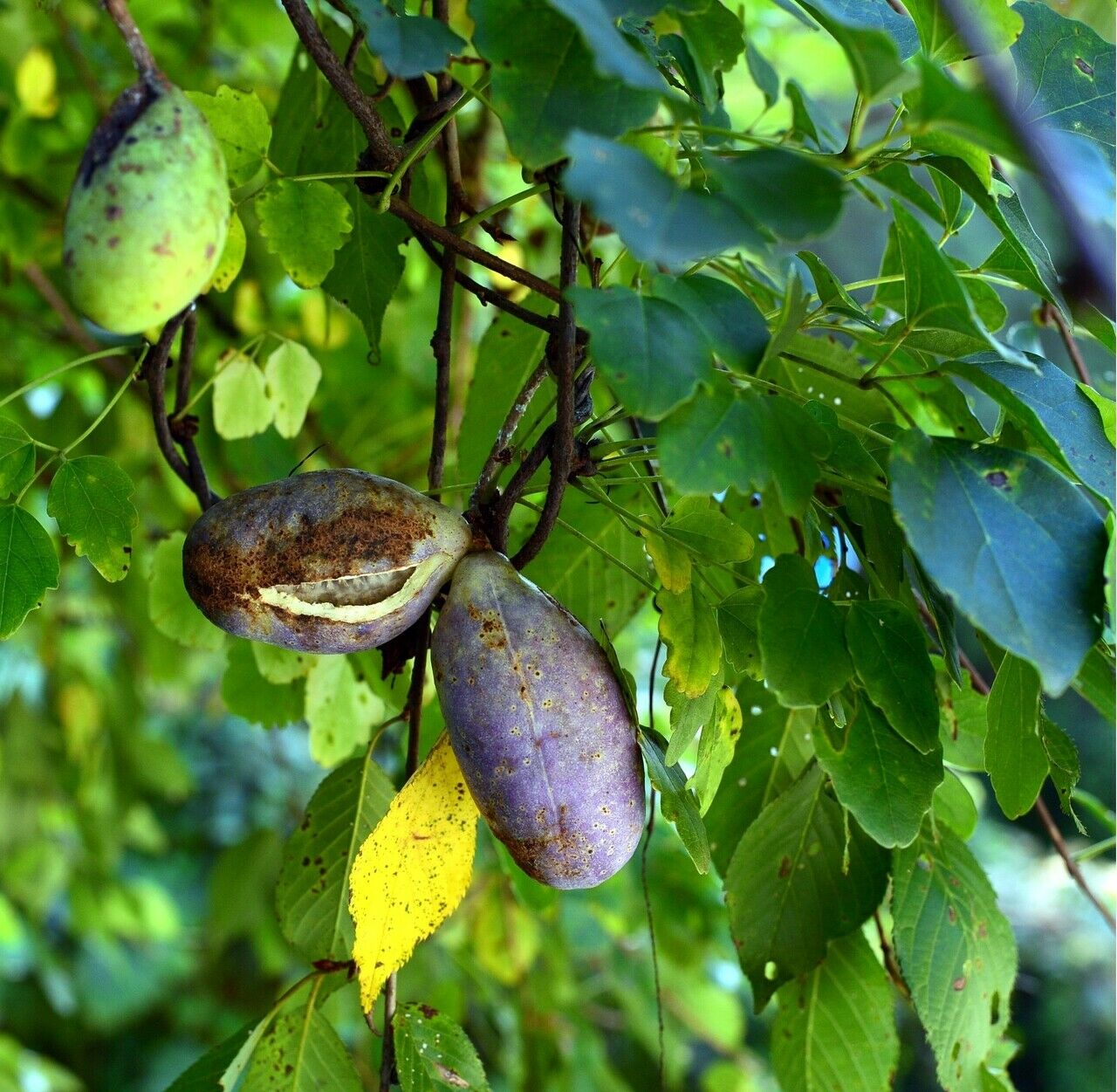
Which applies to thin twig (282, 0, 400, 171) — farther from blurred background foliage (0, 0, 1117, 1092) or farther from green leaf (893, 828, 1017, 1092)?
green leaf (893, 828, 1017, 1092)

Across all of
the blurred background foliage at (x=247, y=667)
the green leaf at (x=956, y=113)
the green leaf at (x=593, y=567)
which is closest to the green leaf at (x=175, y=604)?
the blurred background foliage at (x=247, y=667)

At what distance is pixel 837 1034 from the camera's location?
0.68 metres

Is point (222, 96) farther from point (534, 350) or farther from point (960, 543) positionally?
point (960, 543)

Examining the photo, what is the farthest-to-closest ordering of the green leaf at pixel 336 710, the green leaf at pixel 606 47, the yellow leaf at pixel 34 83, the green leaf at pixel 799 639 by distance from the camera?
1. the yellow leaf at pixel 34 83
2. the green leaf at pixel 336 710
3. the green leaf at pixel 799 639
4. the green leaf at pixel 606 47

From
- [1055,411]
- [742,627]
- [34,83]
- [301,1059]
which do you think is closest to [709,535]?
[742,627]

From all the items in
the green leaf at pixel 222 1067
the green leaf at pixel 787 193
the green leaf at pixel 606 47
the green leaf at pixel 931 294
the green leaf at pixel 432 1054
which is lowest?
the green leaf at pixel 222 1067

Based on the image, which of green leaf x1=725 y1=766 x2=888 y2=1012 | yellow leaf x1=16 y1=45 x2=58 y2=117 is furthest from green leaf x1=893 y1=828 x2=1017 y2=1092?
yellow leaf x1=16 y1=45 x2=58 y2=117

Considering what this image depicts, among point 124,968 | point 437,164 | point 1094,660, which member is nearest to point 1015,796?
point 1094,660

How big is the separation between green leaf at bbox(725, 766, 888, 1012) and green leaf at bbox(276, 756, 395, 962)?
0.71 feet

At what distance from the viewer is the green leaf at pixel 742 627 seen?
0.50 m

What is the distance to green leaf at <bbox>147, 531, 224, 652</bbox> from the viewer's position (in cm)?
74

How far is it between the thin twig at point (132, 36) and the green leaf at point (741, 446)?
208 millimetres

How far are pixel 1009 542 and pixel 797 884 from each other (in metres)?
0.32

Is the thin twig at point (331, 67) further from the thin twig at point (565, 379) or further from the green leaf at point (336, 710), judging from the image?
the green leaf at point (336, 710)
